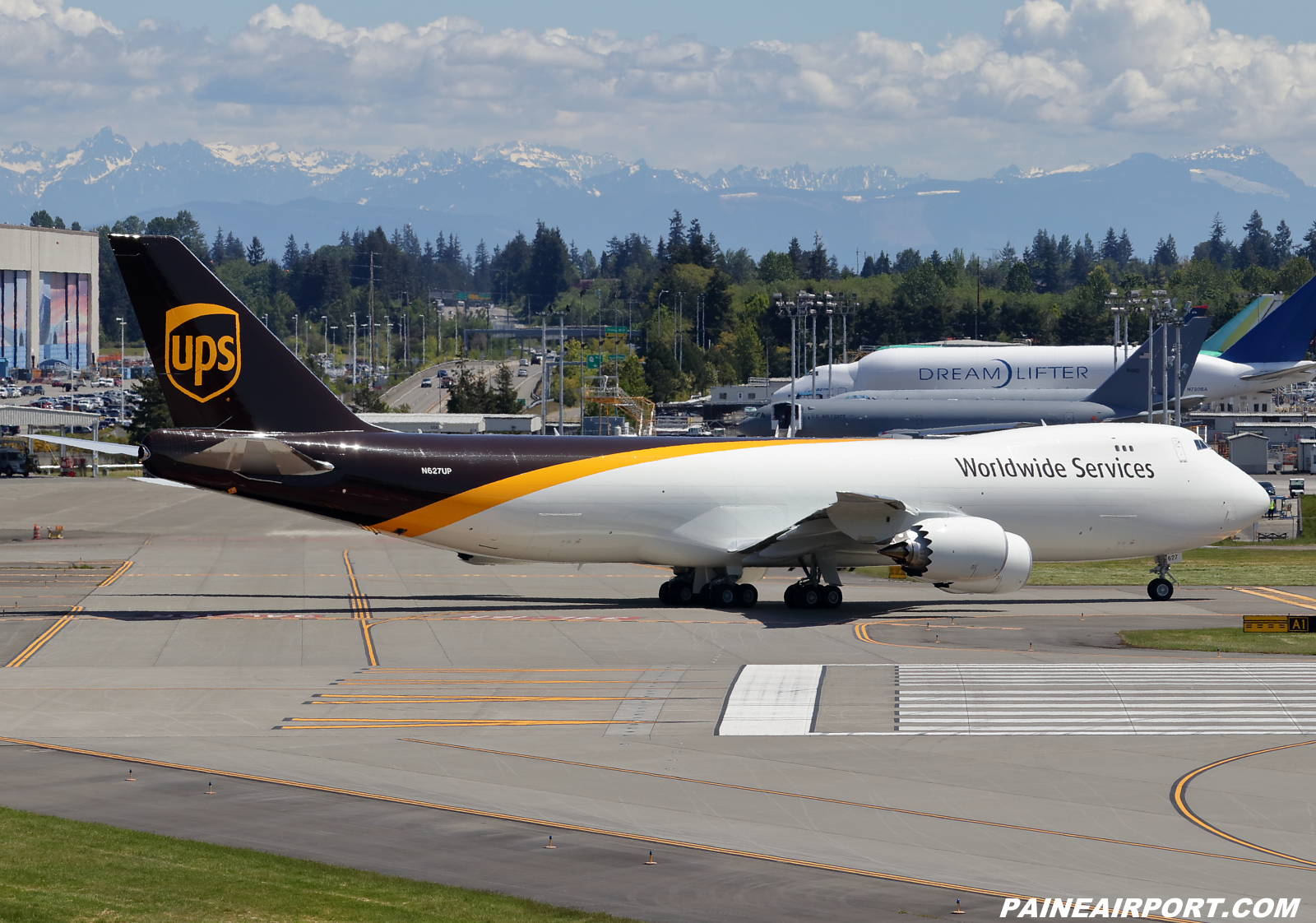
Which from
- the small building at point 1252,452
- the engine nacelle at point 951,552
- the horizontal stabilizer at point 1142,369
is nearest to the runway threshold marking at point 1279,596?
the engine nacelle at point 951,552

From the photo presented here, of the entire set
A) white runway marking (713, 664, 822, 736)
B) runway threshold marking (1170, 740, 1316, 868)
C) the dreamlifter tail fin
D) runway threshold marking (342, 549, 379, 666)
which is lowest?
runway threshold marking (342, 549, 379, 666)

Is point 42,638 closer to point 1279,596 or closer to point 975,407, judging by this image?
point 1279,596

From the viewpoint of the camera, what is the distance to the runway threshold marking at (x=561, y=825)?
607 inches

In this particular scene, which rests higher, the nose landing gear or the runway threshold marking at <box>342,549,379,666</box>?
the nose landing gear

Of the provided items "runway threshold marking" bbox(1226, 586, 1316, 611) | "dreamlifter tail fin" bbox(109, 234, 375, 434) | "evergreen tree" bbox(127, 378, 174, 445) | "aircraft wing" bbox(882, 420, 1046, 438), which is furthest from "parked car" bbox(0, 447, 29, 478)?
"runway threshold marking" bbox(1226, 586, 1316, 611)

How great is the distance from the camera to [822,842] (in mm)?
17234

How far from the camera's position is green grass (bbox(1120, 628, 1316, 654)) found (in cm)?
3209

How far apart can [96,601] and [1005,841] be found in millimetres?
30053

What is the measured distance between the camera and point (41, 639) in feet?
107

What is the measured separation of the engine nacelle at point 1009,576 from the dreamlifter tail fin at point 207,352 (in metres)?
17.7

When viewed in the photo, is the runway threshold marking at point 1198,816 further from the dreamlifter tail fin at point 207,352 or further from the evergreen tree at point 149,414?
the evergreen tree at point 149,414

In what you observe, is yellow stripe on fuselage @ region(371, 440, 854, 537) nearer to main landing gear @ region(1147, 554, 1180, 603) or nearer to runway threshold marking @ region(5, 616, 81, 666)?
runway threshold marking @ region(5, 616, 81, 666)

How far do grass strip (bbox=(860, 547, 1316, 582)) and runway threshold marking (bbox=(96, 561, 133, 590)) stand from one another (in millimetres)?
25501

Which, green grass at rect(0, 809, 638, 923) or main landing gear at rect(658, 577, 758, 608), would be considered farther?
main landing gear at rect(658, 577, 758, 608)
